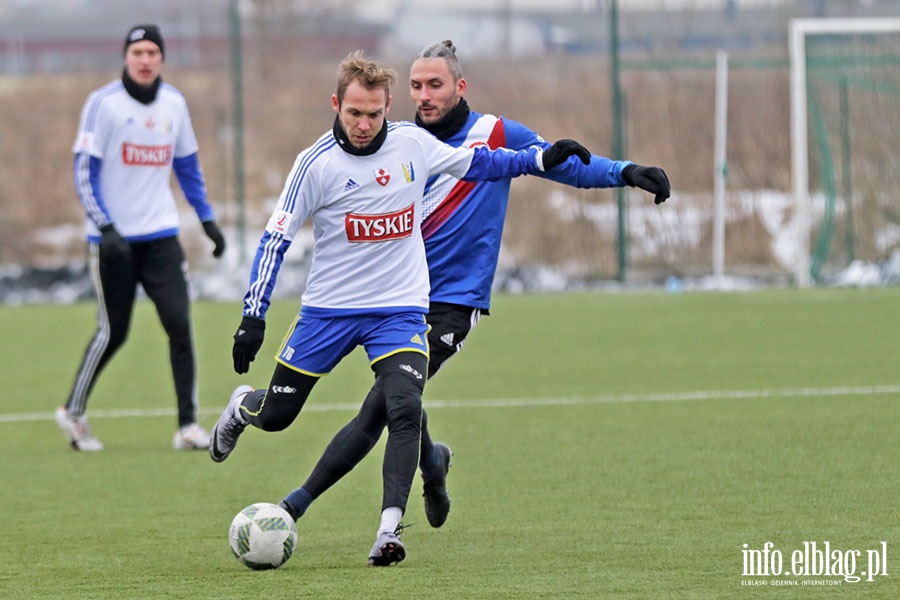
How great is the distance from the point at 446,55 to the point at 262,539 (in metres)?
2.25

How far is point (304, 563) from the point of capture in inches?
221

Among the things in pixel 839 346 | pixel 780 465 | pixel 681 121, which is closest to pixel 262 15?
pixel 681 121

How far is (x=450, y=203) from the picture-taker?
6664 millimetres

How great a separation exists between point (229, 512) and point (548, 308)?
11420mm

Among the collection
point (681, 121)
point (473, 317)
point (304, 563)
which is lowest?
point (304, 563)

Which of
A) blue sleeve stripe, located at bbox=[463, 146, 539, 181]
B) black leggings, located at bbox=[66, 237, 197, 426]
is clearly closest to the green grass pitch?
black leggings, located at bbox=[66, 237, 197, 426]

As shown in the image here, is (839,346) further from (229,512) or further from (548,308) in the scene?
(229,512)

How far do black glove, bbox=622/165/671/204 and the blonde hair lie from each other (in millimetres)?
968

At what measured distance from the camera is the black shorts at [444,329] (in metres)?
6.58

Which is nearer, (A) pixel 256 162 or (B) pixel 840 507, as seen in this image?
(B) pixel 840 507

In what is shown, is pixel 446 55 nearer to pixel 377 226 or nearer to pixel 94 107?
pixel 377 226

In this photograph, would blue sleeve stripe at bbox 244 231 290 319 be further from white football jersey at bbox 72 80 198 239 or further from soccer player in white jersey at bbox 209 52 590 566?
white football jersey at bbox 72 80 198 239

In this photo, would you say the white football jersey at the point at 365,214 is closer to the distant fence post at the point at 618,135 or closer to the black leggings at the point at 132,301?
the black leggings at the point at 132,301

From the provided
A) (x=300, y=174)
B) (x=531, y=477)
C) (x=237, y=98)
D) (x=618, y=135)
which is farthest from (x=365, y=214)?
(x=237, y=98)
